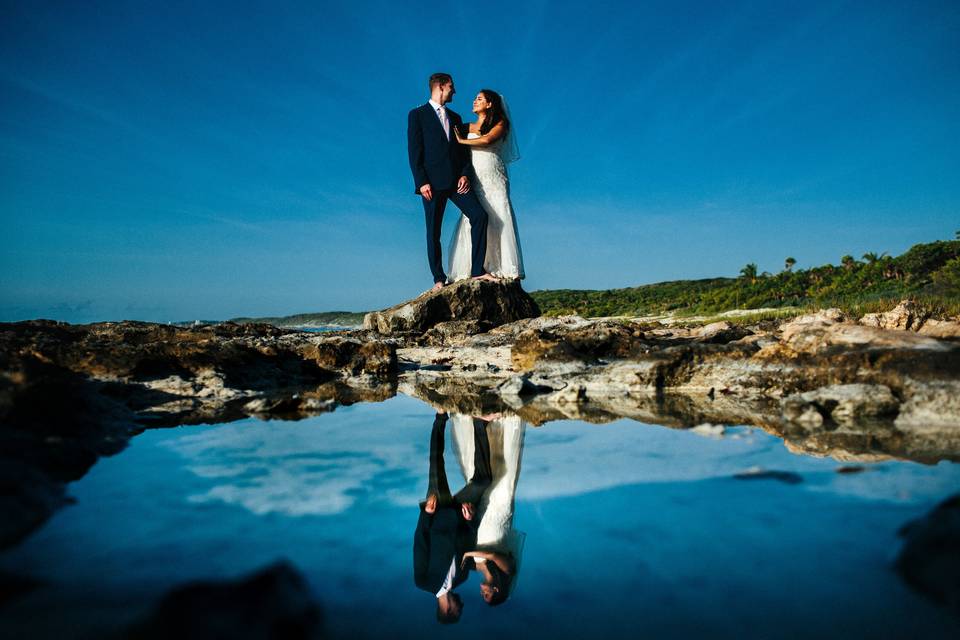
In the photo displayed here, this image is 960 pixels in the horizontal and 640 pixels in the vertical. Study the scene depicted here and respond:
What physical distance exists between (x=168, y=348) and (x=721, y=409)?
375 centimetres

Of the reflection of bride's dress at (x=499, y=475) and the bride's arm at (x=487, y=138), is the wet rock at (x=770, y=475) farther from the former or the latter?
the bride's arm at (x=487, y=138)

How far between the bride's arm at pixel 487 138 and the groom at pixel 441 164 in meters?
0.13

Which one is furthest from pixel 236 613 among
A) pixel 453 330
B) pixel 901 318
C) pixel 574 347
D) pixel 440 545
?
pixel 901 318

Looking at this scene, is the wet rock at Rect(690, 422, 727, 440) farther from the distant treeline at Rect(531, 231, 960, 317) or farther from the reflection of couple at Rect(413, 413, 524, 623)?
the distant treeline at Rect(531, 231, 960, 317)

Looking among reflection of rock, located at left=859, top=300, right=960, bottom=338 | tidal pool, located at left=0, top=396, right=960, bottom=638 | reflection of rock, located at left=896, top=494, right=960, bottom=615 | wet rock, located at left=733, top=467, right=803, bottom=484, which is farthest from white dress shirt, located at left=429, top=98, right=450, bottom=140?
reflection of rock, located at left=896, top=494, right=960, bottom=615

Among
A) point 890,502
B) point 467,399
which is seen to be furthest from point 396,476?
point 467,399

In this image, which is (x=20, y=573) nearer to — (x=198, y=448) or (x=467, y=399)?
(x=198, y=448)

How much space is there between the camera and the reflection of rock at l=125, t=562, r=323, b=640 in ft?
2.98

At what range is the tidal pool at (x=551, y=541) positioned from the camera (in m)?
1.02

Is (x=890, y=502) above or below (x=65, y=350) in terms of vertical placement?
below

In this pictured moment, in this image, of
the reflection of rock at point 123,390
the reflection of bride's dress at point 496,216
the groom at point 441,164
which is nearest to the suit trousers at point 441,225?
the groom at point 441,164

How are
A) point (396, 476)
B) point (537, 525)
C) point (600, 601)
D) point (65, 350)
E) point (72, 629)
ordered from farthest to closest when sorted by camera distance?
point (65, 350) < point (396, 476) < point (537, 525) < point (600, 601) < point (72, 629)

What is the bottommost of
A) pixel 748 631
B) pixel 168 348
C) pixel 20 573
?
pixel 748 631

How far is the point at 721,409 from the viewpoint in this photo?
9.98 feet
